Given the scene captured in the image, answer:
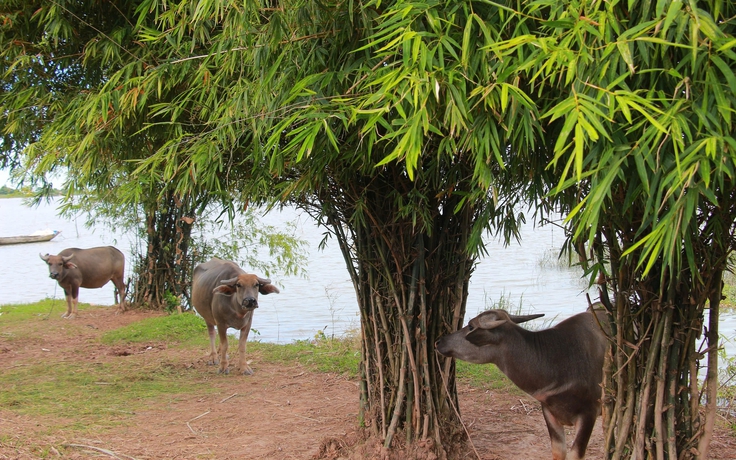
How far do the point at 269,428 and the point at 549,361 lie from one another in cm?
234

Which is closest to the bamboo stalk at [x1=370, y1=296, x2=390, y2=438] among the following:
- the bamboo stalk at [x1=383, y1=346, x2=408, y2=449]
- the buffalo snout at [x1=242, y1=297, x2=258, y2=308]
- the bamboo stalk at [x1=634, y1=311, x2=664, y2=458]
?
the bamboo stalk at [x1=383, y1=346, x2=408, y2=449]

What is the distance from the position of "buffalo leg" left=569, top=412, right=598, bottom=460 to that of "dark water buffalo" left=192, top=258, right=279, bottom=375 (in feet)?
12.1

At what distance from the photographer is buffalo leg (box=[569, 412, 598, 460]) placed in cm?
409

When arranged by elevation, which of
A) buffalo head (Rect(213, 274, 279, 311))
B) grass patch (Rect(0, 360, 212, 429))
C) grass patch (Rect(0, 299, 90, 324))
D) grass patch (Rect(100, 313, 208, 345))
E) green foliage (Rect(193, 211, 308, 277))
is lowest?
grass patch (Rect(0, 360, 212, 429))

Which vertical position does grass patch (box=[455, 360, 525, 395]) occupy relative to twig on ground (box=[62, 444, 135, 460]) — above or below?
above

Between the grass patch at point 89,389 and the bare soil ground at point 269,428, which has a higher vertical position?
the grass patch at point 89,389

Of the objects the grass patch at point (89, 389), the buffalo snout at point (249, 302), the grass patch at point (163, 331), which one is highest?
the buffalo snout at point (249, 302)

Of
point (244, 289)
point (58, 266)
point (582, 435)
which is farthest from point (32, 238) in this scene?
point (582, 435)

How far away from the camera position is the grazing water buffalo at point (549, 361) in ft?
13.8

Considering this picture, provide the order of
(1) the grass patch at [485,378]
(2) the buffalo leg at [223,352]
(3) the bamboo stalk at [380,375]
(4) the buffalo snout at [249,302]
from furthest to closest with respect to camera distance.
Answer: (2) the buffalo leg at [223,352], (4) the buffalo snout at [249,302], (1) the grass patch at [485,378], (3) the bamboo stalk at [380,375]

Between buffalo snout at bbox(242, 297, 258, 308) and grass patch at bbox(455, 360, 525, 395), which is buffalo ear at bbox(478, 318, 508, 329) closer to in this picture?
grass patch at bbox(455, 360, 525, 395)

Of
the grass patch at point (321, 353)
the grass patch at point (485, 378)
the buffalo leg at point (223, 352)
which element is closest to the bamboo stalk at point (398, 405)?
the grass patch at point (485, 378)

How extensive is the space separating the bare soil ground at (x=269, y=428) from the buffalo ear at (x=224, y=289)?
0.89 m

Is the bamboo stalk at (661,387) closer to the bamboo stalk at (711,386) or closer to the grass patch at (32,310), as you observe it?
the bamboo stalk at (711,386)
